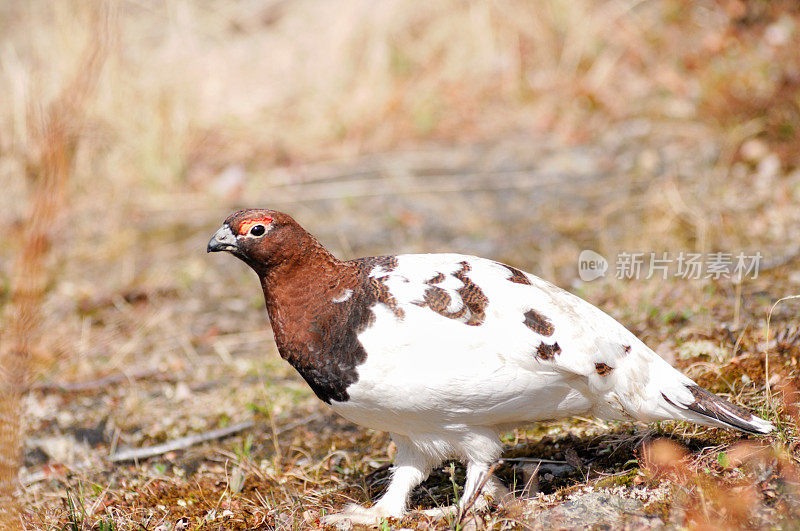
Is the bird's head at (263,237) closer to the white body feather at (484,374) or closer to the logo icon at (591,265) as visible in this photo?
the white body feather at (484,374)

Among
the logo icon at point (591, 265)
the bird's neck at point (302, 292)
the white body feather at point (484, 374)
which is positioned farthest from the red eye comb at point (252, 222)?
the logo icon at point (591, 265)

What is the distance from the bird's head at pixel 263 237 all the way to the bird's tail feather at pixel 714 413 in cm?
145

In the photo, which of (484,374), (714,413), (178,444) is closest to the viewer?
Result: (484,374)

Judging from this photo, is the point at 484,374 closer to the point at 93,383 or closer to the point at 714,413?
the point at 714,413

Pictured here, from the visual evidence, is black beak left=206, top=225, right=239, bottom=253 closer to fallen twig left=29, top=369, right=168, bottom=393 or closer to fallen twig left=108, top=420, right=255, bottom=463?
fallen twig left=108, top=420, right=255, bottom=463

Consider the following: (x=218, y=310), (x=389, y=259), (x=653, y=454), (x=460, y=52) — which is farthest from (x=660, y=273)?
(x=460, y=52)

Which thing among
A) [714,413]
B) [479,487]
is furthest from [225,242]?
[714,413]

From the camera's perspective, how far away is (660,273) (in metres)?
4.67

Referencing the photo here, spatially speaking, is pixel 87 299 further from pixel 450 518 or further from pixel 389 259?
pixel 450 518

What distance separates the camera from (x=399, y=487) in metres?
2.91

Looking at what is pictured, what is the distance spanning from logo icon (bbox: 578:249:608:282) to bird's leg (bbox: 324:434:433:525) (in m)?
2.38

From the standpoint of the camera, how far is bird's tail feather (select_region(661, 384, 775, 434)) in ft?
8.62

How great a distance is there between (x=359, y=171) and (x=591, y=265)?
294cm

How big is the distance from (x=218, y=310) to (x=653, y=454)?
354cm
